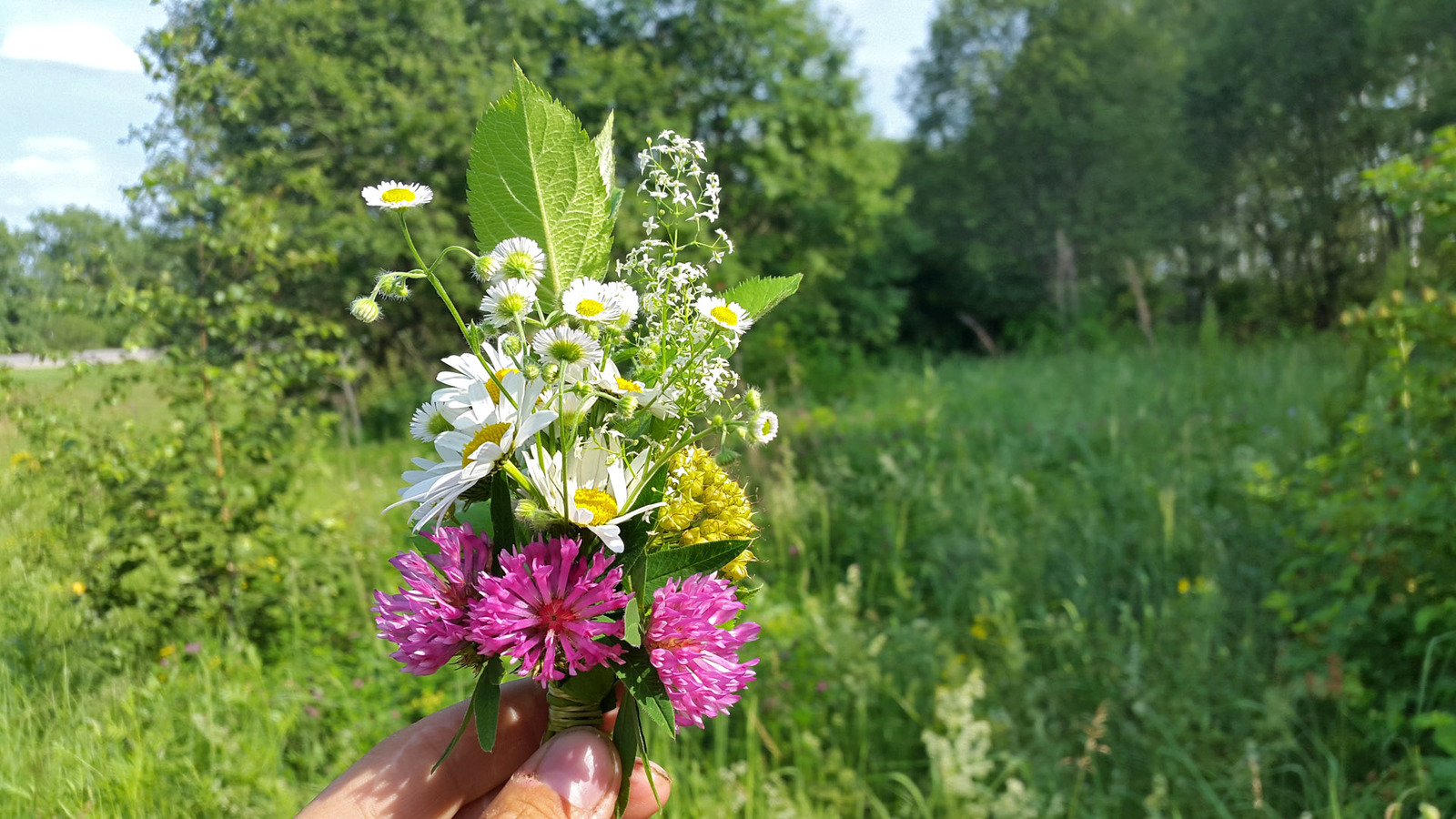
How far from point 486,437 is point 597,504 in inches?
5.2

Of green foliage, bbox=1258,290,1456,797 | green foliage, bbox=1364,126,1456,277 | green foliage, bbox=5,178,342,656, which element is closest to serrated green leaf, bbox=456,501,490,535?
green foliage, bbox=5,178,342,656

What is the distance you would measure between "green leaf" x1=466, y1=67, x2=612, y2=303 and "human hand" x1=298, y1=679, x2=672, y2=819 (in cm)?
52

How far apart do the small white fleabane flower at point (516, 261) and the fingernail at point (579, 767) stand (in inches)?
20.3

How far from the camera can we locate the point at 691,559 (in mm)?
853

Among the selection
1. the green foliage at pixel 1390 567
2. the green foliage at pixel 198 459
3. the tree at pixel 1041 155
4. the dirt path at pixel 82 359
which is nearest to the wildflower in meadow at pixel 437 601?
the dirt path at pixel 82 359

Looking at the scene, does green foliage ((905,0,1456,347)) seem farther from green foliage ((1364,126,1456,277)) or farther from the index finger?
the index finger

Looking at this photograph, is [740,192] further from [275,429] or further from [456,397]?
[456,397]

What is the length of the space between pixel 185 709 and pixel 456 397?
192 centimetres

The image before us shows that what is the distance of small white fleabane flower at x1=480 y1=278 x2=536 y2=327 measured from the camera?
84 cm

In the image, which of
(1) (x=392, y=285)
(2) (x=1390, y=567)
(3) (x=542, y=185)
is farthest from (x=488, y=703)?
(2) (x=1390, y=567)

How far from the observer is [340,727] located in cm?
252

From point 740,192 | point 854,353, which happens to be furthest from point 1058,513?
point 740,192

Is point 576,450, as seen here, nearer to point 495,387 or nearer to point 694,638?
point 495,387

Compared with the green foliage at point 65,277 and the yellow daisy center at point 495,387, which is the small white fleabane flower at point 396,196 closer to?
the yellow daisy center at point 495,387
